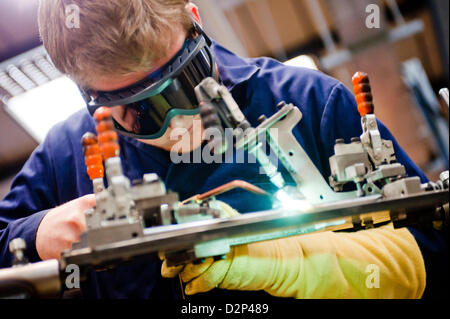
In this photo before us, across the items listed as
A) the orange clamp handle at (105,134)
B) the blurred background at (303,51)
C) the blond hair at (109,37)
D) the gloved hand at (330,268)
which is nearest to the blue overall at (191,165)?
the gloved hand at (330,268)

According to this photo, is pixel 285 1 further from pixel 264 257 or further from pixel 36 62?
pixel 264 257

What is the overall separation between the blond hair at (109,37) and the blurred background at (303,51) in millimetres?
1740

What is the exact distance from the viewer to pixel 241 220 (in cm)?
83

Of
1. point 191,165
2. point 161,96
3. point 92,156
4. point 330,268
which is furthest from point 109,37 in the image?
point 330,268

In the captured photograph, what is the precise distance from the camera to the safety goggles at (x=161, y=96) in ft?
3.73

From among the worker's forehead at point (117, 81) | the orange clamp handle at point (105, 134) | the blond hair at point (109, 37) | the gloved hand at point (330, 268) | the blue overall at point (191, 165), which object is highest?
the blond hair at point (109, 37)

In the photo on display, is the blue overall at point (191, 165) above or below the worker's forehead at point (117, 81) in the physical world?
below

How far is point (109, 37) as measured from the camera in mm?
1208

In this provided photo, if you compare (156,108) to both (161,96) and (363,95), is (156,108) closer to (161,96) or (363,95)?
(161,96)

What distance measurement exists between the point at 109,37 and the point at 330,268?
0.99m

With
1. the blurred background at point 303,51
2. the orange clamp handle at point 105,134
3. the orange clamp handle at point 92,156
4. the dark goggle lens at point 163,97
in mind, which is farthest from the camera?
the blurred background at point 303,51

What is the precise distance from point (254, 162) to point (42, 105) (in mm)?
2551

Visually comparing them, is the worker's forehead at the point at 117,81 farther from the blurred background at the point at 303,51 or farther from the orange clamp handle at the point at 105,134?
the blurred background at the point at 303,51

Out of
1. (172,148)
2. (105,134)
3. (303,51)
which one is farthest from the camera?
(303,51)
